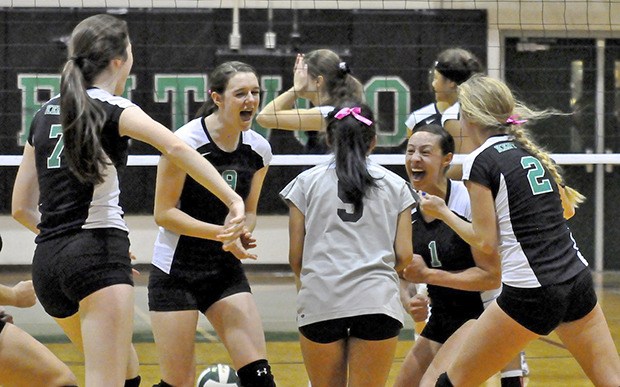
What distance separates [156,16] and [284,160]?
4498mm

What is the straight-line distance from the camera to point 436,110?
19.8 feet

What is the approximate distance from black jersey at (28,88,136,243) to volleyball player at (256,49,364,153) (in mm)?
1884

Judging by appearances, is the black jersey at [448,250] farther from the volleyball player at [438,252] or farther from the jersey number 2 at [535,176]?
the jersey number 2 at [535,176]

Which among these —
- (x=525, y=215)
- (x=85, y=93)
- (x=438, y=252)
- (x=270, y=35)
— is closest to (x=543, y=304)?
(x=525, y=215)

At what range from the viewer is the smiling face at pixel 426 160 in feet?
14.5

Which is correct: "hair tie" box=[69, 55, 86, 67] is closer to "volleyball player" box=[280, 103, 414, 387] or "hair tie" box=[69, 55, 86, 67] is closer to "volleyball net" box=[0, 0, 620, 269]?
"volleyball player" box=[280, 103, 414, 387]

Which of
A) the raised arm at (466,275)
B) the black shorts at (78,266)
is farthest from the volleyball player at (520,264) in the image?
the black shorts at (78,266)

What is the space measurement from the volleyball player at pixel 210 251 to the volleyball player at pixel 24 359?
19.6 inches

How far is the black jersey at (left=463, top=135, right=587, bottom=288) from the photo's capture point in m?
3.87

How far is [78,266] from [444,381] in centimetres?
147

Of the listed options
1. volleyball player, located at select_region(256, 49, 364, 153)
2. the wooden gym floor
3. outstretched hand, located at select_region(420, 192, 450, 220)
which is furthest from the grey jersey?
the wooden gym floor

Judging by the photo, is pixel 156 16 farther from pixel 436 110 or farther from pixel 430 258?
pixel 430 258

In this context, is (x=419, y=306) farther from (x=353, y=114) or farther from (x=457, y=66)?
(x=457, y=66)

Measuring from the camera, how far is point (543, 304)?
3.81 m
